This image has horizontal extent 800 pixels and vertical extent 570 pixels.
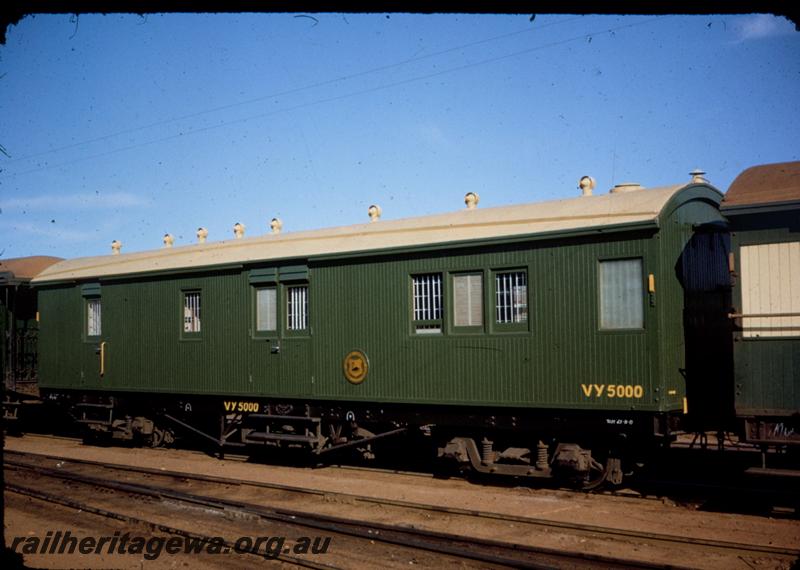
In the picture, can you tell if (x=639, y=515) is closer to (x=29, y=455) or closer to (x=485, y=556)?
(x=485, y=556)

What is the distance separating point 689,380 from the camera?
10320 mm

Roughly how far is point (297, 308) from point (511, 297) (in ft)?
14.4

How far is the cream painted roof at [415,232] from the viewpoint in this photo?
10414 mm

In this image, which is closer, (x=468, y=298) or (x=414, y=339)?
(x=468, y=298)

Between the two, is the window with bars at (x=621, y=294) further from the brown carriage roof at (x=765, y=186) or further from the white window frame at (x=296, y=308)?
the white window frame at (x=296, y=308)

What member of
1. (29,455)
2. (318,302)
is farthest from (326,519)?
(29,455)

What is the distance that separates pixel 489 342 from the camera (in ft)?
36.6

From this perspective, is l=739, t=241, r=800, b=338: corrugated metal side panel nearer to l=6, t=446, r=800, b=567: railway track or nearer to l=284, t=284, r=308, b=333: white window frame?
l=6, t=446, r=800, b=567: railway track

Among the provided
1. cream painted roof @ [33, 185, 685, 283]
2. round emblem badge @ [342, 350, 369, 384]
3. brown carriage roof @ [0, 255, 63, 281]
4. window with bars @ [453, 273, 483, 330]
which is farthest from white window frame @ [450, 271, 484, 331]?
brown carriage roof @ [0, 255, 63, 281]

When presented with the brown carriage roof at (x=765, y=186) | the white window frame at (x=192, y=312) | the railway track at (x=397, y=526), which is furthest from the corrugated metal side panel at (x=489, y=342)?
the white window frame at (x=192, y=312)

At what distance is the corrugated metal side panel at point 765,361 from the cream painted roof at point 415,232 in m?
1.26

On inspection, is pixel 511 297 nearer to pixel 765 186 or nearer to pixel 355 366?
pixel 355 366

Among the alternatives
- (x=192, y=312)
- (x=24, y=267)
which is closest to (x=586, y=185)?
(x=192, y=312)

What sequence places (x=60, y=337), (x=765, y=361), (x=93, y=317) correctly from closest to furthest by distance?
1. (x=765, y=361)
2. (x=93, y=317)
3. (x=60, y=337)
